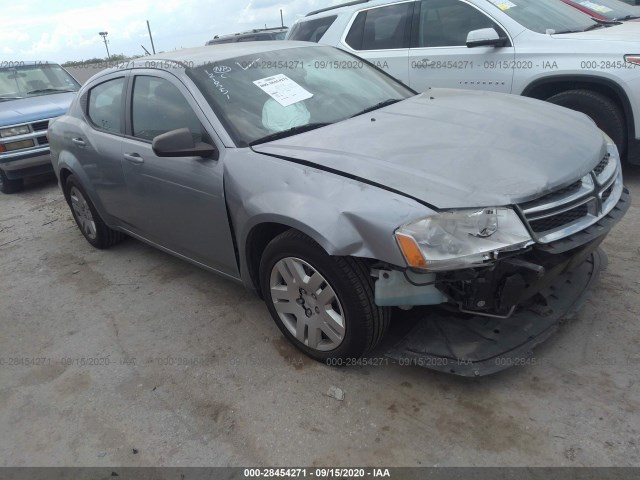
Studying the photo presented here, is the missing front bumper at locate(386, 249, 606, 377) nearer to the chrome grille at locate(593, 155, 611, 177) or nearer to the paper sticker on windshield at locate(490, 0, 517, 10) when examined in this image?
the chrome grille at locate(593, 155, 611, 177)

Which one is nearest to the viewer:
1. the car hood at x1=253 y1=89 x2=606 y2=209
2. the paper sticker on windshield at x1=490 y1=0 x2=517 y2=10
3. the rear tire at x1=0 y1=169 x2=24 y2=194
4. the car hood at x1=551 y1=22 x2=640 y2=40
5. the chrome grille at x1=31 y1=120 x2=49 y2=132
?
the car hood at x1=253 y1=89 x2=606 y2=209

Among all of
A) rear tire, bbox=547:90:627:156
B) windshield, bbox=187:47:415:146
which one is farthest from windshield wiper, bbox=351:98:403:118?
rear tire, bbox=547:90:627:156

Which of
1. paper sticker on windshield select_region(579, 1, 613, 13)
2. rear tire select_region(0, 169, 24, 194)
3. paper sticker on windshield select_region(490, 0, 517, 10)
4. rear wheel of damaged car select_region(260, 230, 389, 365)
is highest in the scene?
paper sticker on windshield select_region(490, 0, 517, 10)

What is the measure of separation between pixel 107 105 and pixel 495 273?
10.8 feet

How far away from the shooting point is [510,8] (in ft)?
16.4

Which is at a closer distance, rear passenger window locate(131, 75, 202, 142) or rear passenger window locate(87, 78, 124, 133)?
rear passenger window locate(131, 75, 202, 142)

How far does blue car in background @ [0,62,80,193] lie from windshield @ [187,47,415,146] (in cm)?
512

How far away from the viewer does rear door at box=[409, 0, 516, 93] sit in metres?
4.92

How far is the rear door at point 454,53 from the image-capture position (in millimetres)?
4918

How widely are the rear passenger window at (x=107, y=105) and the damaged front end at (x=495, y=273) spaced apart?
2577 millimetres

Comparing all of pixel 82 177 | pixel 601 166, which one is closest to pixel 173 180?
pixel 82 177

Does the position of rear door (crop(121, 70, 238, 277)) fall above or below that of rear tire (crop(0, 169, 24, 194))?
above

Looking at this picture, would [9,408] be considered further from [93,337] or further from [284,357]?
[284,357]

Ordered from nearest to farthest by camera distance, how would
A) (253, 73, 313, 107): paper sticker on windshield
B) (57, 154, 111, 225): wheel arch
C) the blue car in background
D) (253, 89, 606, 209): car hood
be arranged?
(253, 89, 606, 209): car hood → (253, 73, 313, 107): paper sticker on windshield → (57, 154, 111, 225): wheel arch → the blue car in background
